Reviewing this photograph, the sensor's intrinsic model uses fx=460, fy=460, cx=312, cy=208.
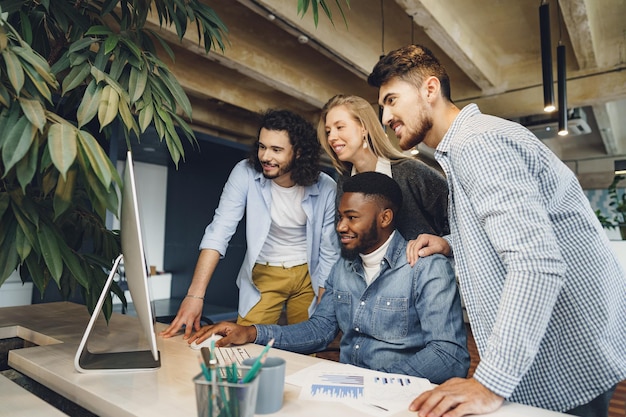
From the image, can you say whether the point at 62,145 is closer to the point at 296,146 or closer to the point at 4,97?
the point at 4,97

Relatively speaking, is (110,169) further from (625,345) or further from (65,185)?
(625,345)

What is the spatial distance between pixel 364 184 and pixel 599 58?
15.4 feet

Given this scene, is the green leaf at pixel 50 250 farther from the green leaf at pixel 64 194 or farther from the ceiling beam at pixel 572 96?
the ceiling beam at pixel 572 96

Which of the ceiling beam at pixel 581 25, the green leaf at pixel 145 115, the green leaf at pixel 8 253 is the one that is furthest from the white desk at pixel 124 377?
the ceiling beam at pixel 581 25

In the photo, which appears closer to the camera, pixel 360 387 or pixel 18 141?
pixel 18 141

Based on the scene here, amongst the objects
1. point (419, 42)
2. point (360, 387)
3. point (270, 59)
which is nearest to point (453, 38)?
point (419, 42)

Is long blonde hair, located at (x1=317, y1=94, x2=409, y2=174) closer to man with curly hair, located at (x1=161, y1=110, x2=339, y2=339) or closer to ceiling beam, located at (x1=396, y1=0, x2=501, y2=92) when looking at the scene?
man with curly hair, located at (x1=161, y1=110, x2=339, y2=339)

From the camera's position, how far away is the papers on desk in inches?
36.7

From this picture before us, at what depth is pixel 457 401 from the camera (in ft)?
2.91

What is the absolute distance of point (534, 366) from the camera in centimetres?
120

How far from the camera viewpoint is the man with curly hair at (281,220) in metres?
2.12

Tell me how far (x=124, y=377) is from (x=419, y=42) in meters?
4.67

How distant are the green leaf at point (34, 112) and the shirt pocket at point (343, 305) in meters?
1.10

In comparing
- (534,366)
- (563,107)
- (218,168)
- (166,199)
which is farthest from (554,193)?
(166,199)
